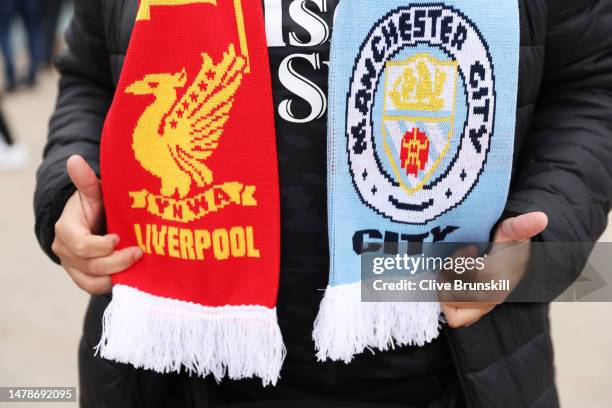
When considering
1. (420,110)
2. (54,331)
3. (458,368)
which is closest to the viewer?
(420,110)

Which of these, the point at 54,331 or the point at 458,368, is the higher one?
the point at 458,368

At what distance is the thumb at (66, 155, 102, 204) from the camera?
103 cm

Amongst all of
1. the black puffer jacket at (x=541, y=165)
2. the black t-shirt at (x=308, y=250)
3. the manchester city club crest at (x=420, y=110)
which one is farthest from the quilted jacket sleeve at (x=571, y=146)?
the black t-shirt at (x=308, y=250)

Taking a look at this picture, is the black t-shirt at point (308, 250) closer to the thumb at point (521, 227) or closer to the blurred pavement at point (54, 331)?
the thumb at point (521, 227)

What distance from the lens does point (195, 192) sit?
3.20ft

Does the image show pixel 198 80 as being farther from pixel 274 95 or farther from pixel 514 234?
pixel 514 234

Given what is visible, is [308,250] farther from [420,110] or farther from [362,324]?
[420,110]

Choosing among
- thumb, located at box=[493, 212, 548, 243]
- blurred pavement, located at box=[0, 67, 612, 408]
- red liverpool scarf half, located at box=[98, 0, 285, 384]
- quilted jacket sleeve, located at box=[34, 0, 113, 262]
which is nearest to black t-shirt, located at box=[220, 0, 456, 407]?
red liverpool scarf half, located at box=[98, 0, 285, 384]

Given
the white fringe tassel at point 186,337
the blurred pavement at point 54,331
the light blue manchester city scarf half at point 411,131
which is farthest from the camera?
the blurred pavement at point 54,331

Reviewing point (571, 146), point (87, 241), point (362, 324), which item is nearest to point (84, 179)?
point (87, 241)

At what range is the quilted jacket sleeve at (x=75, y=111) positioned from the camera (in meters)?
1.11

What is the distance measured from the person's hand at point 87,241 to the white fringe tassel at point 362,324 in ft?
0.94

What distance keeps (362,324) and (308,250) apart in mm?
127

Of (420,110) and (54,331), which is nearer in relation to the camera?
(420,110)
